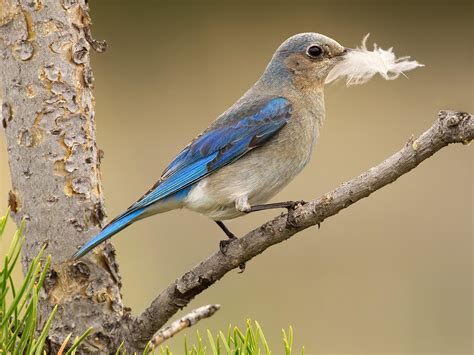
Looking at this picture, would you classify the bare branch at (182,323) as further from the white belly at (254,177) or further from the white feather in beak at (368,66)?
the white feather in beak at (368,66)

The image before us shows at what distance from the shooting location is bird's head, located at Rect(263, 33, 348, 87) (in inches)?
146

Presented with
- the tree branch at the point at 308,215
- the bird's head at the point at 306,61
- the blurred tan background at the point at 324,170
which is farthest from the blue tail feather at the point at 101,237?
the blurred tan background at the point at 324,170

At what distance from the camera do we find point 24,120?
278 centimetres

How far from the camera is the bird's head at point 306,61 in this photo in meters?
3.71

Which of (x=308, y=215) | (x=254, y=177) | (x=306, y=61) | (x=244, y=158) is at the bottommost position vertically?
(x=308, y=215)

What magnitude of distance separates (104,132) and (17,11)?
307 cm

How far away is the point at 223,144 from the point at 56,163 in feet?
2.73

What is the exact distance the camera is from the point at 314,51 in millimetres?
3729

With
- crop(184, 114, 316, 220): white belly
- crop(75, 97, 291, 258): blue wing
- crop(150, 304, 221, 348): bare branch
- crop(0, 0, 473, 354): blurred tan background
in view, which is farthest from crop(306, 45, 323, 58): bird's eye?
crop(0, 0, 473, 354): blurred tan background

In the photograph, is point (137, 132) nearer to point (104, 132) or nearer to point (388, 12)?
point (104, 132)

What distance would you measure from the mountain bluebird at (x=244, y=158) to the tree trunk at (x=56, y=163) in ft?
1.14

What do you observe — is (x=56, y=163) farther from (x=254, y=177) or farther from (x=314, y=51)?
(x=314, y=51)

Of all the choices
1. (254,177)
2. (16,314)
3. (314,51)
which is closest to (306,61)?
(314,51)

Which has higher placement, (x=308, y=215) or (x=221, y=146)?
(x=221, y=146)
